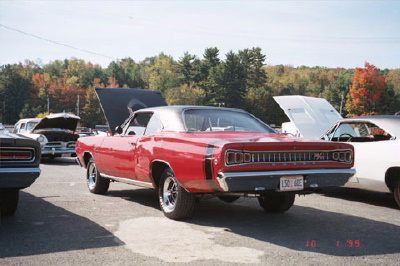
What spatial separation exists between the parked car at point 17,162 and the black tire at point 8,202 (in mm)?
151

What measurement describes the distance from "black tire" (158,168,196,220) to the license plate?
1.18 m

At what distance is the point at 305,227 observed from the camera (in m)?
5.57

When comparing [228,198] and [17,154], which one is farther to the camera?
[228,198]

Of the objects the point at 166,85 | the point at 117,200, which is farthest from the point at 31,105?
the point at 117,200

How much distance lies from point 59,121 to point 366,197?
1137cm

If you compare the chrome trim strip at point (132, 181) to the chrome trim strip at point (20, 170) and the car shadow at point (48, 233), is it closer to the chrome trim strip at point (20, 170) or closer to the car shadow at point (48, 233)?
the car shadow at point (48, 233)

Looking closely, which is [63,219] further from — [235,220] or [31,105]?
[31,105]

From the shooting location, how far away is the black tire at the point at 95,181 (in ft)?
26.3

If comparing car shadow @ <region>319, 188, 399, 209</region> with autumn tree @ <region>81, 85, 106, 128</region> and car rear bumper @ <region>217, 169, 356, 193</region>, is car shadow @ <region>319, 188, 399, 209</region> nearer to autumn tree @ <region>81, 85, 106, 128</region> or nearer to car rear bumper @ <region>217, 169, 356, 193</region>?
car rear bumper @ <region>217, 169, 356, 193</region>

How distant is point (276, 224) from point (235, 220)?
0.55 metres

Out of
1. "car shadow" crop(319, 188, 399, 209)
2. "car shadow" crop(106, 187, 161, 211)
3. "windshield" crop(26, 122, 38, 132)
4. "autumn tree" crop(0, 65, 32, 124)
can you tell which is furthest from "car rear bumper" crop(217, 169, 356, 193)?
"autumn tree" crop(0, 65, 32, 124)

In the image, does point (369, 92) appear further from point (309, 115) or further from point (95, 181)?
point (95, 181)

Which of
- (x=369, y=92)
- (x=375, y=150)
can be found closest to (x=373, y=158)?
(x=375, y=150)

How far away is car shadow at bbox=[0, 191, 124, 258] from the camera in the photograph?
14.4 feet
